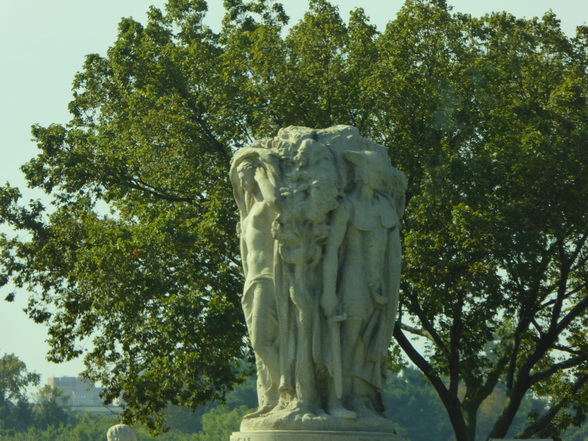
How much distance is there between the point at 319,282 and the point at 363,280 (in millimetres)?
384

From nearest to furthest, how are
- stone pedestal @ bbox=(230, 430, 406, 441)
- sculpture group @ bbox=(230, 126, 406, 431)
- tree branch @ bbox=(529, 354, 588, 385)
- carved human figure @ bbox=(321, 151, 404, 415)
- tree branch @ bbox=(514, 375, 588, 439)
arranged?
stone pedestal @ bbox=(230, 430, 406, 441)
sculpture group @ bbox=(230, 126, 406, 431)
carved human figure @ bbox=(321, 151, 404, 415)
tree branch @ bbox=(529, 354, 588, 385)
tree branch @ bbox=(514, 375, 588, 439)

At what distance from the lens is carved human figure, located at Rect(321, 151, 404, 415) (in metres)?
10.3

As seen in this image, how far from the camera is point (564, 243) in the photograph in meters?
21.5

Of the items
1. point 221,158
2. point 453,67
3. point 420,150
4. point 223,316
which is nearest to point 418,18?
point 453,67

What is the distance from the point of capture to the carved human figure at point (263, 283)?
33.8 feet

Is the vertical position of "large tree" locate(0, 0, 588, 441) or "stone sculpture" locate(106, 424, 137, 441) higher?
"large tree" locate(0, 0, 588, 441)

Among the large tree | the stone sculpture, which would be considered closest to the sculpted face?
the stone sculpture

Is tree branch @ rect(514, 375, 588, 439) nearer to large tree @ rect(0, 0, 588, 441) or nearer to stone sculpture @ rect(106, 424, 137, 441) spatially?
large tree @ rect(0, 0, 588, 441)

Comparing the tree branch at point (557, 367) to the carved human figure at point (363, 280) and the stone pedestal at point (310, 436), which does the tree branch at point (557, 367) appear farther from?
the stone pedestal at point (310, 436)

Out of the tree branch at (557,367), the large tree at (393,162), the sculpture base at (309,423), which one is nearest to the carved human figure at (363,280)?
the sculpture base at (309,423)

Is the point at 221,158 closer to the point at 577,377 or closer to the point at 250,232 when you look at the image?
the point at 577,377

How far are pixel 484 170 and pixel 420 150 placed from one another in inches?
52.4

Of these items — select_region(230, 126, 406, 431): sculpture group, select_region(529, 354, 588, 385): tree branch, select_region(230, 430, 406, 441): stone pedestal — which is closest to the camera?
select_region(230, 430, 406, 441): stone pedestal

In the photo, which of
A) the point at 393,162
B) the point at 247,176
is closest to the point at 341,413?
the point at 247,176
